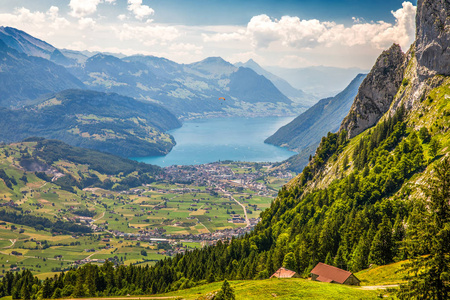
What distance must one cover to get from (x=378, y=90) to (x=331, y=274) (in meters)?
103

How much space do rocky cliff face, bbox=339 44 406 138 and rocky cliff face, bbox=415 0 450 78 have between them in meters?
18.4

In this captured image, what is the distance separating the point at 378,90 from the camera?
151 metres

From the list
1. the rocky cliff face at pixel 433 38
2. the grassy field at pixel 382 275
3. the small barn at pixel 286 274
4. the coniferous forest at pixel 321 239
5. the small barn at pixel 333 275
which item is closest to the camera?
the grassy field at pixel 382 275

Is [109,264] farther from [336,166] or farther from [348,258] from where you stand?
[336,166]

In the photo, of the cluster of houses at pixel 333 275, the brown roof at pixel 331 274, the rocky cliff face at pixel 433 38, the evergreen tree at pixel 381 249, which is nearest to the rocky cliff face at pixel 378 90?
the rocky cliff face at pixel 433 38

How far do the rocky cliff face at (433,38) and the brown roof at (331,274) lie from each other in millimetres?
78483

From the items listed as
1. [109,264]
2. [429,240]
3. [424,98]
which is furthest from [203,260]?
[429,240]

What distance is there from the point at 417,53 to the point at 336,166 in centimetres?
4645

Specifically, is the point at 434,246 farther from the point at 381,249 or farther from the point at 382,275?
the point at 381,249

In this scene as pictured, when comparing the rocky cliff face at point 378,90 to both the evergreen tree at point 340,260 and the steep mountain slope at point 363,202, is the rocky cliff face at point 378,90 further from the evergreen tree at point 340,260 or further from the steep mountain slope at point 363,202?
the evergreen tree at point 340,260

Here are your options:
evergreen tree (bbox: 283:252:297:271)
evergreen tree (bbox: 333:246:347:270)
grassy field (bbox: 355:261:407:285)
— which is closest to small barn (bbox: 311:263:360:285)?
grassy field (bbox: 355:261:407:285)

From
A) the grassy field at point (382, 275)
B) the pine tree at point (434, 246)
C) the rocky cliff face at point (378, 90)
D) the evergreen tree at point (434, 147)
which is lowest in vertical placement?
the grassy field at point (382, 275)

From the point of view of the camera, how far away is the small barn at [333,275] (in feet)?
205

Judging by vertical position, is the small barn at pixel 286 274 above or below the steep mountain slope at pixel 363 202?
below
